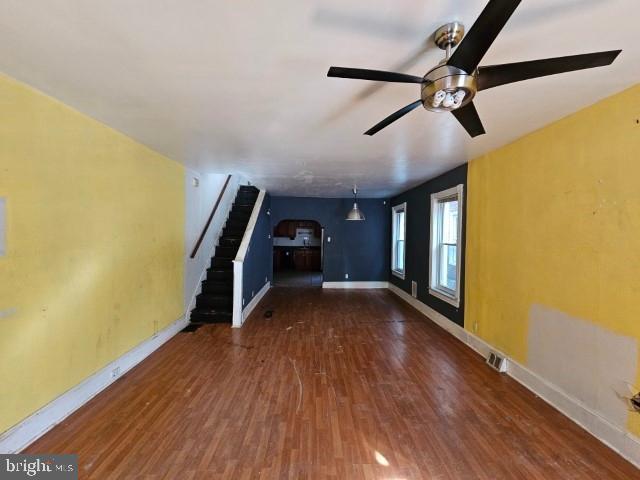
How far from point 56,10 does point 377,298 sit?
604 centimetres

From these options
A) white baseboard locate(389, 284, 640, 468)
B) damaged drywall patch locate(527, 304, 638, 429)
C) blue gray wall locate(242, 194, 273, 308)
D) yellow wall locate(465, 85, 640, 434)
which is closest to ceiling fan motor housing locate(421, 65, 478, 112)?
yellow wall locate(465, 85, 640, 434)

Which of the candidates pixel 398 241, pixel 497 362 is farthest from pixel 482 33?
pixel 398 241

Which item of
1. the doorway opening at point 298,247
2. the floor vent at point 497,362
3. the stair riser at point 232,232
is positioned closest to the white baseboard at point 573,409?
the floor vent at point 497,362

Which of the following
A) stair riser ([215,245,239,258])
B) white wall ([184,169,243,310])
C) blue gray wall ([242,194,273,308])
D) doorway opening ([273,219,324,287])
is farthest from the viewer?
doorway opening ([273,219,324,287])

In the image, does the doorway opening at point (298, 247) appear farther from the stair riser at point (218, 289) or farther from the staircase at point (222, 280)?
the stair riser at point (218, 289)

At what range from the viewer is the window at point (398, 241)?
6680 mm

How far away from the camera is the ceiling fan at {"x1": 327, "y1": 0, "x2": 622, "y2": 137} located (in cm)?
110

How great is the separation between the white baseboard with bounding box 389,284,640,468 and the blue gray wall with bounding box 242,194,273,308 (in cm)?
344

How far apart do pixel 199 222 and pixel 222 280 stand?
107 centimetres

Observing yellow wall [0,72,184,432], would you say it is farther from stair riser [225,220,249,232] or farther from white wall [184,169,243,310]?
stair riser [225,220,249,232]

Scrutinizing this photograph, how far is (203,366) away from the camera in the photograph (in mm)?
3023

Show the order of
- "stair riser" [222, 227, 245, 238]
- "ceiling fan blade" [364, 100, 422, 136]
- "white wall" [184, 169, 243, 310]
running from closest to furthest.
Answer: "ceiling fan blade" [364, 100, 422, 136] < "white wall" [184, 169, 243, 310] < "stair riser" [222, 227, 245, 238]

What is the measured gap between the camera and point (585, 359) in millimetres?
2133

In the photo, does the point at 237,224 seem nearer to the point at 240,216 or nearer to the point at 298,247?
the point at 240,216
